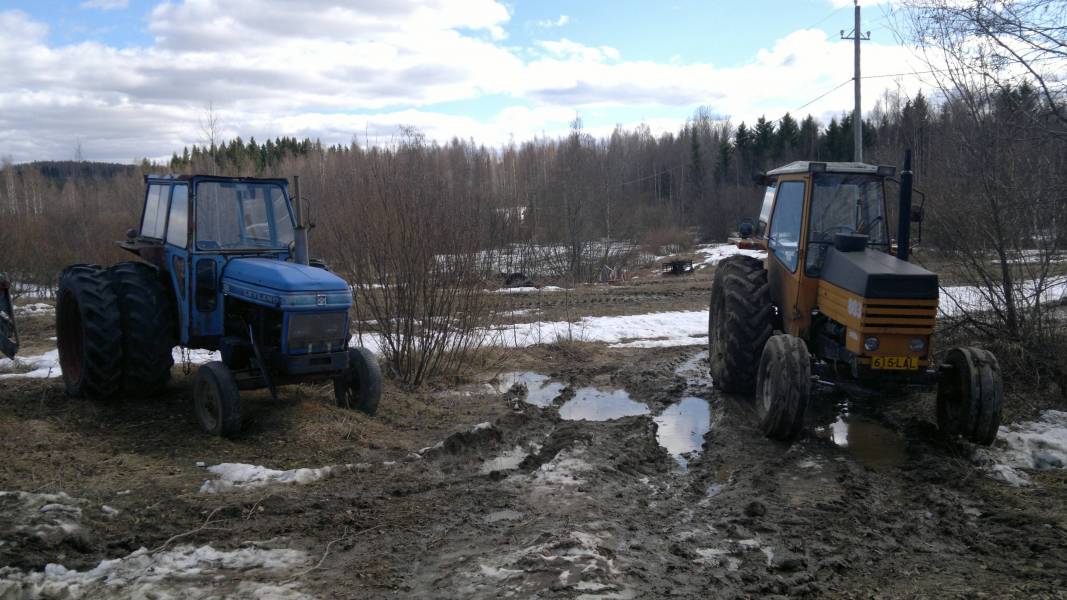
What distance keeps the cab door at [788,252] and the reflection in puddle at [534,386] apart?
112 inches

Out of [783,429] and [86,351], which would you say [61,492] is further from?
[783,429]

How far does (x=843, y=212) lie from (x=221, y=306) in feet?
20.1

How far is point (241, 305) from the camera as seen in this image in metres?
7.27

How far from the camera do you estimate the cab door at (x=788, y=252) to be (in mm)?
7727

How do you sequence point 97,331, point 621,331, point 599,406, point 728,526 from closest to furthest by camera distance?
point 728,526 → point 97,331 → point 599,406 → point 621,331

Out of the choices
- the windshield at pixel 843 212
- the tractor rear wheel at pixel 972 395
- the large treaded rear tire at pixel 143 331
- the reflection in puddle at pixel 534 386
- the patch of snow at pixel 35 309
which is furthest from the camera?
the patch of snow at pixel 35 309

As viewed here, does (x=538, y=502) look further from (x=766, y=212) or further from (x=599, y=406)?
(x=766, y=212)

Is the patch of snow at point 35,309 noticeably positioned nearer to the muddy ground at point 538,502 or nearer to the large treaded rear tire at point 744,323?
the muddy ground at point 538,502

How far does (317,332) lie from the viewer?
6.75 metres

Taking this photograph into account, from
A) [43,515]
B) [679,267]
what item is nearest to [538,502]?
[43,515]

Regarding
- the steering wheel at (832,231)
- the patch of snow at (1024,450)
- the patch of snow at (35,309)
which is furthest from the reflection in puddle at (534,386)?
the patch of snow at (35,309)

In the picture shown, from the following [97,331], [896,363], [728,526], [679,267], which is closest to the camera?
[728,526]

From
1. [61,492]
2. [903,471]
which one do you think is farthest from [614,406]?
[61,492]

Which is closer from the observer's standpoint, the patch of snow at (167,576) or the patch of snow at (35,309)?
the patch of snow at (167,576)
